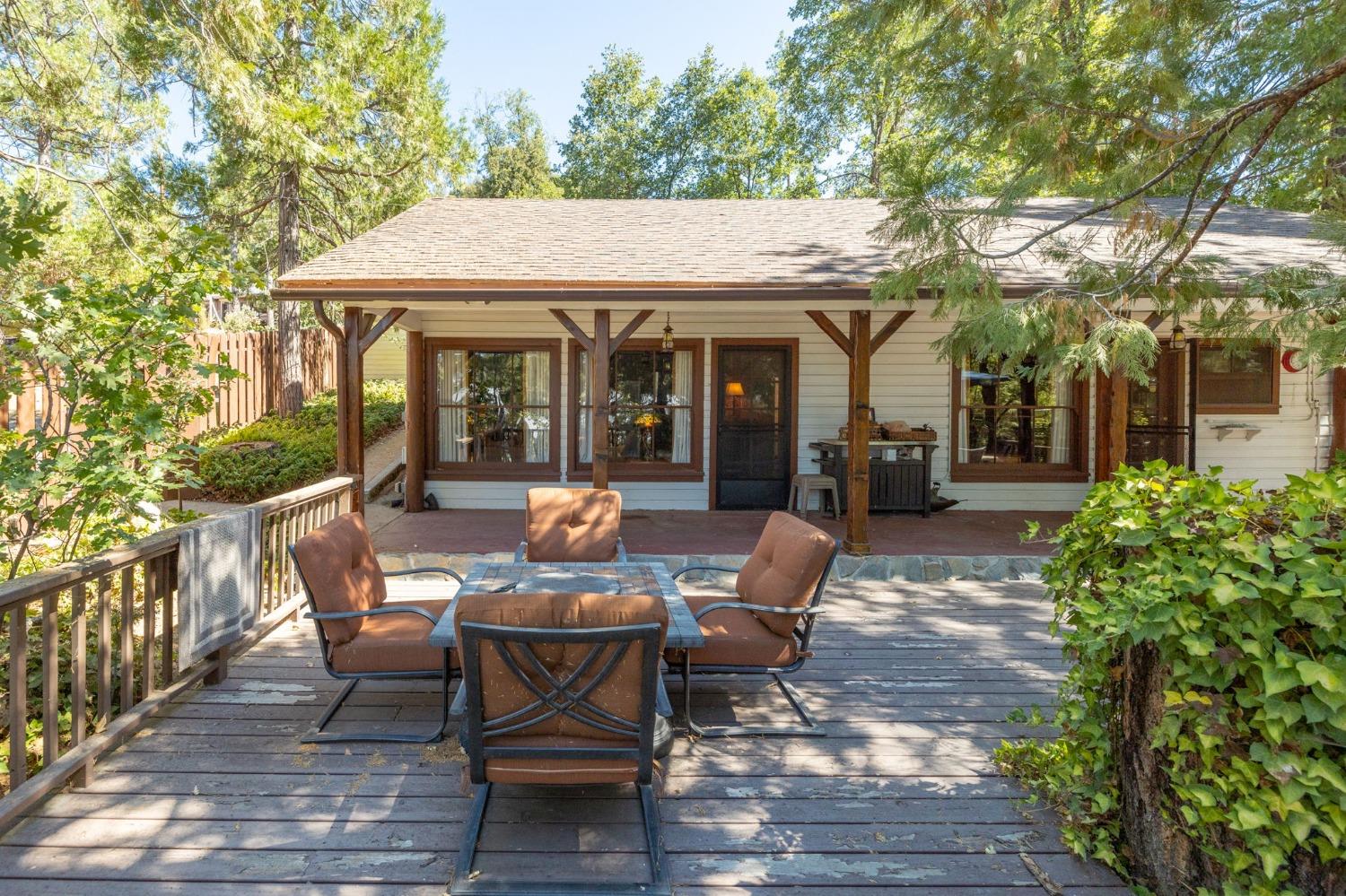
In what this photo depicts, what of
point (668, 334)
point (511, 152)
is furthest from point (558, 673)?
point (511, 152)

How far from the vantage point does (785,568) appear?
3.54 m

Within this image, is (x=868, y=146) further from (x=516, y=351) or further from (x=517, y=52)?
(x=516, y=351)

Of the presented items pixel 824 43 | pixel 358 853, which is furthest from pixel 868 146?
pixel 358 853

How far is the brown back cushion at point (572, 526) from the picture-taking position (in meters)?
4.84

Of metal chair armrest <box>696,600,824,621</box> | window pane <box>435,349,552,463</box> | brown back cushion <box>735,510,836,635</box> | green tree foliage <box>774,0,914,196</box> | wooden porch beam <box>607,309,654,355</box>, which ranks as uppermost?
green tree foliage <box>774,0,914,196</box>

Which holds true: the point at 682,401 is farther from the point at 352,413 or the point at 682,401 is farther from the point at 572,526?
the point at 572,526

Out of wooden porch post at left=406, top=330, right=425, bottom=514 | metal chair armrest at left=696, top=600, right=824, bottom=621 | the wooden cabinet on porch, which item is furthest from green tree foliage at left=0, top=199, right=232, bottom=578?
the wooden cabinet on porch

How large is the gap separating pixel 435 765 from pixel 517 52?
26163 mm

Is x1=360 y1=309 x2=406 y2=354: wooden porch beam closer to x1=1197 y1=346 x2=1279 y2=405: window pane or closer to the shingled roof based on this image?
the shingled roof

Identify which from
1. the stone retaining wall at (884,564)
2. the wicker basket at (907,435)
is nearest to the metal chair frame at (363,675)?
the stone retaining wall at (884,564)

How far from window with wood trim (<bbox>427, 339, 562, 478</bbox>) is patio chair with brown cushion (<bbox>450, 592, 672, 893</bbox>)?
20.7ft

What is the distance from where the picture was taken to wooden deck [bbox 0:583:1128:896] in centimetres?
235

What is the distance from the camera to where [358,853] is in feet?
8.01

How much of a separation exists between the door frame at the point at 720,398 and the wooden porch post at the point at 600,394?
2376 millimetres
